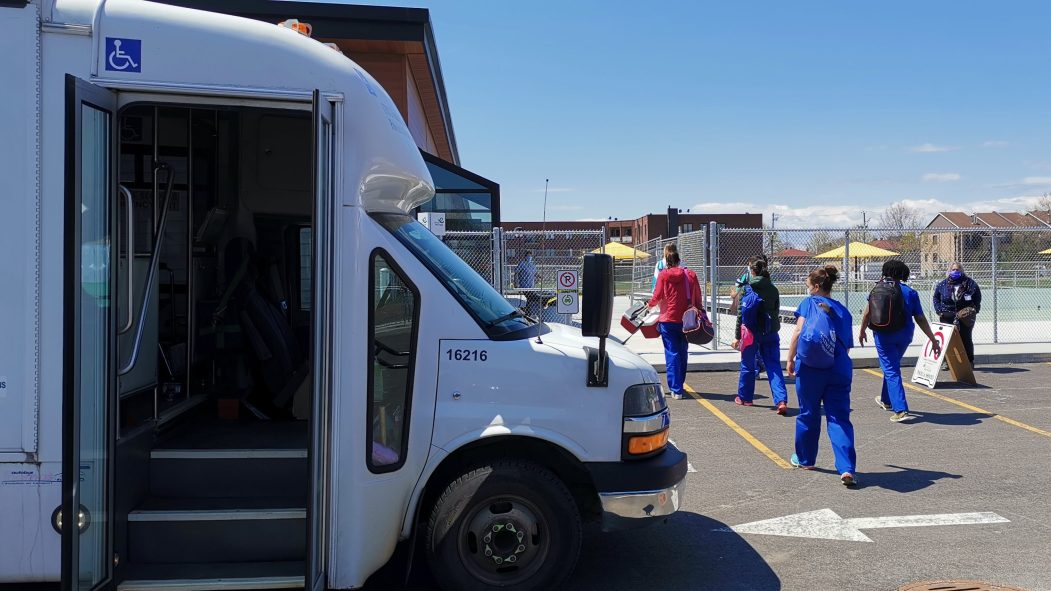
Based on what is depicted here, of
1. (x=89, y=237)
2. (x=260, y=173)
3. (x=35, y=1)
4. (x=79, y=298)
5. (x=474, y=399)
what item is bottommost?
(x=474, y=399)

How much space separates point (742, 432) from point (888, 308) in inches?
81.3

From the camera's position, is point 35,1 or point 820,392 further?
point 820,392

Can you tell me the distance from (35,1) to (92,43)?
0.29 metres

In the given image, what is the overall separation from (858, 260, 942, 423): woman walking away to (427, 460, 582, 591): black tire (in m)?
5.82

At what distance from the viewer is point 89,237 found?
3320mm

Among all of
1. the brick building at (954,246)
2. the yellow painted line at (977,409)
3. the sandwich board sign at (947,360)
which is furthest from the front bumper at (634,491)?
the brick building at (954,246)

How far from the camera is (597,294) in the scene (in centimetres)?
378

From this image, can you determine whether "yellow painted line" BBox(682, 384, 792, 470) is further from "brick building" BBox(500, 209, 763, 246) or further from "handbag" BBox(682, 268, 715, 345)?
"brick building" BBox(500, 209, 763, 246)

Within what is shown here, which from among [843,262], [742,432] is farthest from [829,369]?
[843,262]

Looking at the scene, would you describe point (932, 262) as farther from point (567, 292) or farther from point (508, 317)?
point (508, 317)

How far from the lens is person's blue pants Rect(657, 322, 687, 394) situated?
31.4 feet

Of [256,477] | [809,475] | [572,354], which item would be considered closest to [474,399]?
[572,354]

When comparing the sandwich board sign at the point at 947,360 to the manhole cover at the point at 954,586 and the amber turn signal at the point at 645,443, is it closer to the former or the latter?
the manhole cover at the point at 954,586

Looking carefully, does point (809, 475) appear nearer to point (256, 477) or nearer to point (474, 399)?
point (474, 399)
